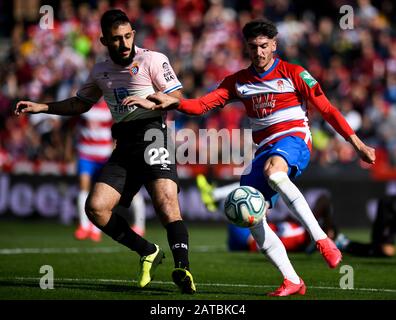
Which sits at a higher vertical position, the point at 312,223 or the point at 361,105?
the point at 361,105

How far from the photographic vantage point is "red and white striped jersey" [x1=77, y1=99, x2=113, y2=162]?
1506 centimetres

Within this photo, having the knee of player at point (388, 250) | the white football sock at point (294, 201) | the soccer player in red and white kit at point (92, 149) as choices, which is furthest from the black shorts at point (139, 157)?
the soccer player in red and white kit at point (92, 149)

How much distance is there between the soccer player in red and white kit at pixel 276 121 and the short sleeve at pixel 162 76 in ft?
0.93

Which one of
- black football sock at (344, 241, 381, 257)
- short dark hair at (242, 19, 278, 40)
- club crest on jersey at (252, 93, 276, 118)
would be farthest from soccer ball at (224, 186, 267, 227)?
black football sock at (344, 241, 381, 257)

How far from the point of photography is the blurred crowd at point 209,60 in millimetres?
19703

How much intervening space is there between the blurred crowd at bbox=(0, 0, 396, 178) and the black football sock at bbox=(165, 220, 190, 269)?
9.85m

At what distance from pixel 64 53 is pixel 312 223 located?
15.8 m

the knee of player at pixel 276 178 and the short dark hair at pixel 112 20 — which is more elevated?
the short dark hair at pixel 112 20

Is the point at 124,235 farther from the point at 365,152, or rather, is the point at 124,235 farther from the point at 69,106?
the point at 365,152

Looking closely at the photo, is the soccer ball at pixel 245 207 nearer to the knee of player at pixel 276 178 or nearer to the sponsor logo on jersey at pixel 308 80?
the knee of player at pixel 276 178

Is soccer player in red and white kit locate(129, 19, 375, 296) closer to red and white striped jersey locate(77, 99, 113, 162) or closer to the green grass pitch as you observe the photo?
the green grass pitch

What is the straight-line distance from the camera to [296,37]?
72.9 ft
